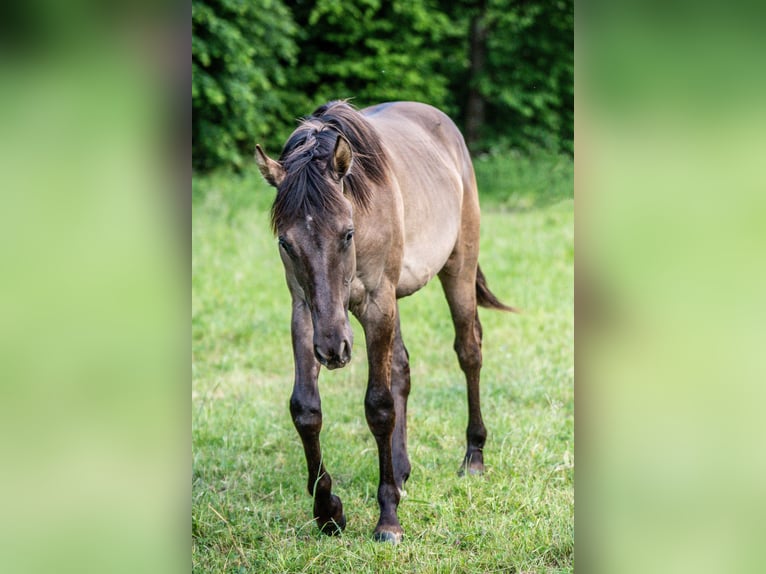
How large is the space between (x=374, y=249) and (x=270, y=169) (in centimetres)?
58

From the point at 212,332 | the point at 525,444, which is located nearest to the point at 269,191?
Result: the point at 212,332

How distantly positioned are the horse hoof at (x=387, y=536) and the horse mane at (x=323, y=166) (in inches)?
53.4

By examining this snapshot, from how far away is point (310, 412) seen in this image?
10.8 ft

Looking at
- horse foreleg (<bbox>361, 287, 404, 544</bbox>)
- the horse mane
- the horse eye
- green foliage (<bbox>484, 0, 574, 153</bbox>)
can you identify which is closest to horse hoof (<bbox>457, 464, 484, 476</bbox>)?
horse foreleg (<bbox>361, 287, 404, 544</bbox>)

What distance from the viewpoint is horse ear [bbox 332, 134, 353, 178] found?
2.88 meters

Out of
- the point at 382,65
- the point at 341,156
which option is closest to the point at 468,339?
the point at 341,156

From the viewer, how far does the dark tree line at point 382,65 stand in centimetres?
1298

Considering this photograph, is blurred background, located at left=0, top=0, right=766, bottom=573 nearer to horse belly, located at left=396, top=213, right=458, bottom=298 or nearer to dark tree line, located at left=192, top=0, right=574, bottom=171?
horse belly, located at left=396, top=213, right=458, bottom=298
